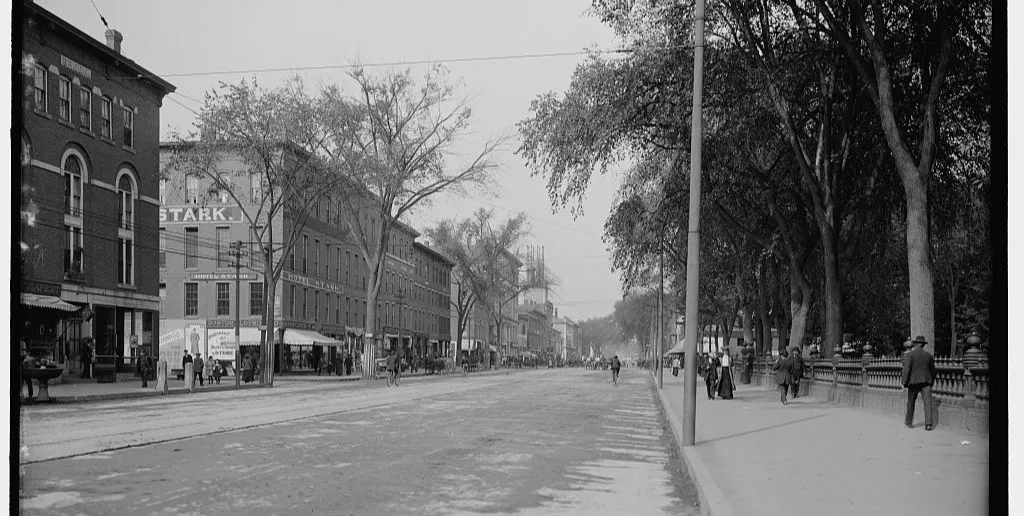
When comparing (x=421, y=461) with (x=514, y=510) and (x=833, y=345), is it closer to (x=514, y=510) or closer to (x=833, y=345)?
(x=514, y=510)

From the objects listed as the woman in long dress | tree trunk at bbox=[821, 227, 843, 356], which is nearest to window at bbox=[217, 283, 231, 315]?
the woman in long dress

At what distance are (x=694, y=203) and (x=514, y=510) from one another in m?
6.83

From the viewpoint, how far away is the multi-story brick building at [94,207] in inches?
1273

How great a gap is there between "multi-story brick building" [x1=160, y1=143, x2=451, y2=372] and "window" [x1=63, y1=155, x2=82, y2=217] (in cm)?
553

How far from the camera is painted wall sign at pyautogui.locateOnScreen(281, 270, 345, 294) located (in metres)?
58.0

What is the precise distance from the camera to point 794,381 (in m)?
28.8

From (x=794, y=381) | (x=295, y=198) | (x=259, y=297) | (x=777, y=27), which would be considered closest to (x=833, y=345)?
(x=794, y=381)

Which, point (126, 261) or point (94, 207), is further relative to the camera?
point (126, 261)

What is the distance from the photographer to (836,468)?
37.4ft

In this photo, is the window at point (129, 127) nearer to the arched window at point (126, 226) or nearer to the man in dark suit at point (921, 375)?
the arched window at point (126, 226)

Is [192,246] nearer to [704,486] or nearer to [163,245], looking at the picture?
[163,245]

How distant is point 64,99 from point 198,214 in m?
Answer: 18.8

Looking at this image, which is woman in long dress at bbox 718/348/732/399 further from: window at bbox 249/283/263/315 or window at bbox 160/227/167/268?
window at bbox 249/283/263/315

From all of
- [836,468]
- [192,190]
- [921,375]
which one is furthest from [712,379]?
[192,190]
